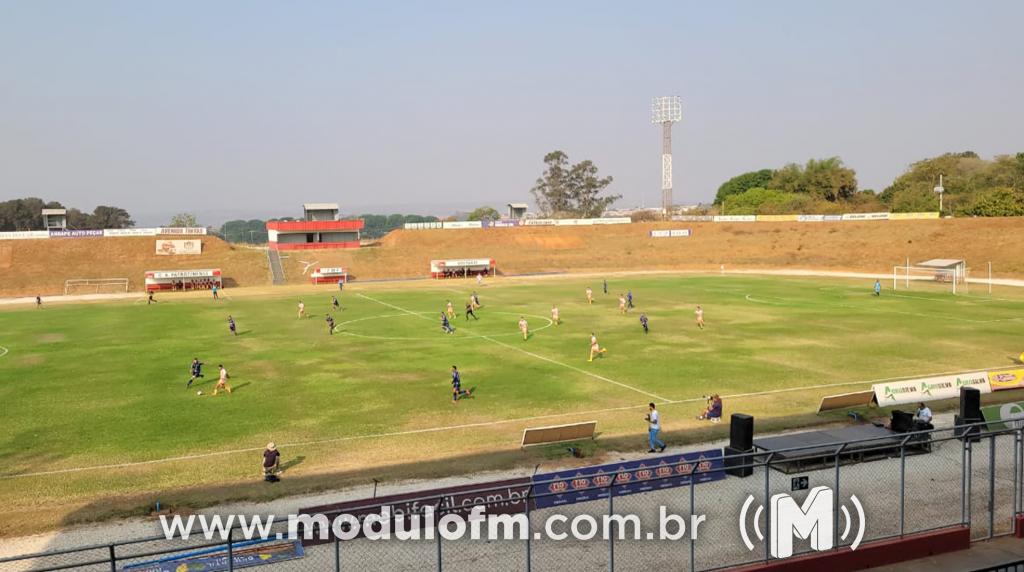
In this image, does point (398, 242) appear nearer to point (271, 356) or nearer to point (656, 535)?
point (271, 356)

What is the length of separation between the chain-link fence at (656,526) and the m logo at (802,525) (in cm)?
3

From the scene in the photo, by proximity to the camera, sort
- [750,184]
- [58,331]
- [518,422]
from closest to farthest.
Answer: [518,422], [58,331], [750,184]

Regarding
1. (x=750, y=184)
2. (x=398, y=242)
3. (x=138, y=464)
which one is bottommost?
(x=138, y=464)

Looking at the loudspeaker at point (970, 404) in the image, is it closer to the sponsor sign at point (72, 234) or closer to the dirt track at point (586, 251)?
the dirt track at point (586, 251)

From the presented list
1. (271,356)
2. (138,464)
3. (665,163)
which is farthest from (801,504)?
(665,163)

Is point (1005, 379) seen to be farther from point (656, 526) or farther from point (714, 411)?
point (656, 526)

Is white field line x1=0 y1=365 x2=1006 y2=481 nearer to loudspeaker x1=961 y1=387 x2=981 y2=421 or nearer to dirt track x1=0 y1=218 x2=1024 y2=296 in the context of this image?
loudspeaker x1=961 y1=387 x2=981 y2=421

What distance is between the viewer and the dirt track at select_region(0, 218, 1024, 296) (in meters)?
85.1

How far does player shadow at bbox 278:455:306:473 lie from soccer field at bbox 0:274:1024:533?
10cm

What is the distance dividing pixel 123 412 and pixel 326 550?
17.2 m

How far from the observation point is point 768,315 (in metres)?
52.5

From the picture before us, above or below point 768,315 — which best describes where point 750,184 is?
above

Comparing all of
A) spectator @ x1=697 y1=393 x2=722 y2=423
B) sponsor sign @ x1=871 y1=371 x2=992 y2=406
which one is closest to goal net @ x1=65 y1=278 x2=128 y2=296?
spectator @ x1=697 y1=393 x2=722 y2=423

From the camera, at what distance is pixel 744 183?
612 ft
